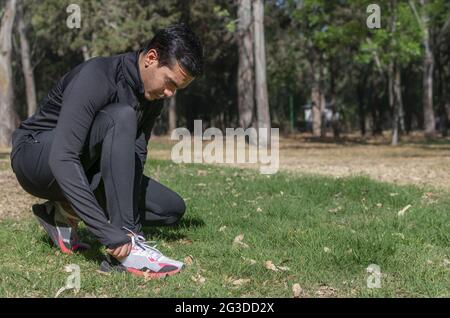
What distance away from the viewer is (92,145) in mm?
3465

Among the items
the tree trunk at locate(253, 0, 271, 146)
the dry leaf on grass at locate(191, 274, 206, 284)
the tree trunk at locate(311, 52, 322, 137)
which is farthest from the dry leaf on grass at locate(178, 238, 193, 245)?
the tree trunk at locate(311, 52, 322, 137)

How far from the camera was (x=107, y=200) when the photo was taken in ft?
11.4

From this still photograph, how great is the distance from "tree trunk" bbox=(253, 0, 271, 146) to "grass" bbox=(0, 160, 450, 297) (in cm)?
1184

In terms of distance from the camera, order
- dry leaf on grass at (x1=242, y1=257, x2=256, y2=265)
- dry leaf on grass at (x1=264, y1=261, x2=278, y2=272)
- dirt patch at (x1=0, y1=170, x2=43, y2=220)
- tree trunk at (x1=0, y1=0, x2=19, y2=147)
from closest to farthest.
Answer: dry leaf on grass at (x1=264, y1=261, x2=278, y2=272), dry leaf on grass at (x1=242, y1=257, x2=256, y2=265), dirt patch at (x1=0, y1=170, x2=43, y2=220), tree trunk at (x1=0, y1=0, x2=19, y2=147)

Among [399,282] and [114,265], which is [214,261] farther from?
[399,282]

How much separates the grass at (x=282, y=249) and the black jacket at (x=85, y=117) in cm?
39

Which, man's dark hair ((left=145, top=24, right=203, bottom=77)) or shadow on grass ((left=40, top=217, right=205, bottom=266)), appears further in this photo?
shadow on grass ((left=40, top=217, right=205, bottom=266))

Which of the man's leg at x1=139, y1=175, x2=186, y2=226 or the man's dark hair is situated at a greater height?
the man's dark hair

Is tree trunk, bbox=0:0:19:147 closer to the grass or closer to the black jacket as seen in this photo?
the grass

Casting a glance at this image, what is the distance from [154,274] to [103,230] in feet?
1.40

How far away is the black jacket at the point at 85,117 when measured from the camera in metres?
3.21

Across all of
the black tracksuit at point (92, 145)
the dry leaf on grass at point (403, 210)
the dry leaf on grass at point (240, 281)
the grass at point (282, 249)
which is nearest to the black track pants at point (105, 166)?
the black tracksuit at point (92, 145)

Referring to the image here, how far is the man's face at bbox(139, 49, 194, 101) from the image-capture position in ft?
11.0

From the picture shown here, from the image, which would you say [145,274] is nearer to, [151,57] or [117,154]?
[117,154]
